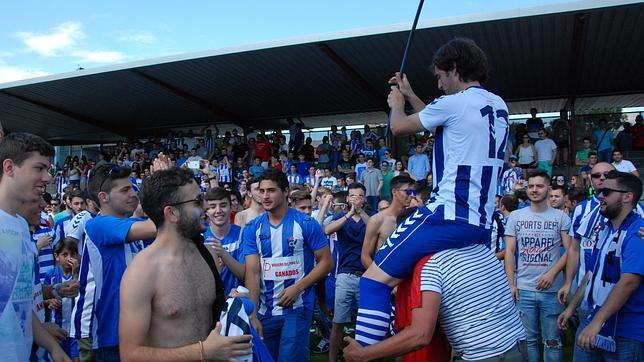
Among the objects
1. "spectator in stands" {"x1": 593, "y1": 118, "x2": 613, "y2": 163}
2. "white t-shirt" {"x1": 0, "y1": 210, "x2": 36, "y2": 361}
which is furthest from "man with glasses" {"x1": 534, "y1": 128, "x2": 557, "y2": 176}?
"white t-shirt" {"x1": 0, "y1": 210, "x2": 36, "y2": 361}

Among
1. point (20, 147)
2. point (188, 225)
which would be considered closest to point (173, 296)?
point (188, 225)

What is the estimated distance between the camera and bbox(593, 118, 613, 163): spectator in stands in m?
16.2

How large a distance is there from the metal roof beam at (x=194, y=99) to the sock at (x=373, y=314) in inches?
648

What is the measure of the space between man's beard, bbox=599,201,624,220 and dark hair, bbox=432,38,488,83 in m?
1.91

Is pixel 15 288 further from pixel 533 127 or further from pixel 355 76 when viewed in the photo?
pixel 533 127

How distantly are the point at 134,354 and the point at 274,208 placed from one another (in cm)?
275

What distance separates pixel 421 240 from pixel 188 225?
1.23 metres

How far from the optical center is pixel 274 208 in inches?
206

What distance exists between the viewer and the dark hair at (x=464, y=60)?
3068mm

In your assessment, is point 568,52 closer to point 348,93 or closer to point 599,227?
point 348,93

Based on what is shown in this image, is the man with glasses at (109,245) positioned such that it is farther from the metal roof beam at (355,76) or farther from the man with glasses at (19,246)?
the metal roof beam at (355,76)

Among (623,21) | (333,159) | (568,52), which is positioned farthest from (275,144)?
(623,21)

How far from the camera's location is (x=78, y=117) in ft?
78.5

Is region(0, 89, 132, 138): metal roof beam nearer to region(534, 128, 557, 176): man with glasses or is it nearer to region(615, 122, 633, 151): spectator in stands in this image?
region(534, 128, 557, 176): man with glasses
